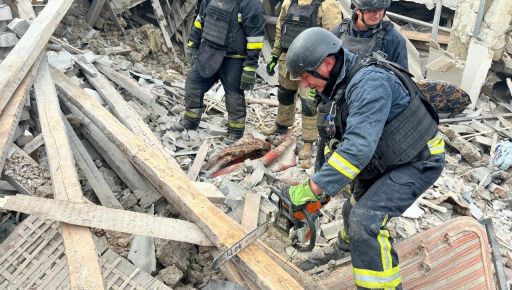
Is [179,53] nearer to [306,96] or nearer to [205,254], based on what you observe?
[306,96]

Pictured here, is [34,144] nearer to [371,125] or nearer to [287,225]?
[287,225]

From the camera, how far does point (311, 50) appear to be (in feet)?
8.39

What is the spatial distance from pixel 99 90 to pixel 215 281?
279 centimetres

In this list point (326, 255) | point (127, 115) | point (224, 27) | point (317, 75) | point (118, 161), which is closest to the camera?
point (317, 75)

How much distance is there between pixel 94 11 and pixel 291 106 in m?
3.90

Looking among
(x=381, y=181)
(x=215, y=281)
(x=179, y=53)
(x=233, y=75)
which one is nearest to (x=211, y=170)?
(x=233, y=75)

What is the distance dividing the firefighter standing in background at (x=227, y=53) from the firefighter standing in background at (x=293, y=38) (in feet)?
0.80

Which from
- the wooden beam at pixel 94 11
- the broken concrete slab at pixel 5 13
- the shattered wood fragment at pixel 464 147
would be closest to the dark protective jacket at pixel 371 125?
the shattered wood fragment at pixel 464 147

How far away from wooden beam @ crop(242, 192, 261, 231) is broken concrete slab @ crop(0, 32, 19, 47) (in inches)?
108

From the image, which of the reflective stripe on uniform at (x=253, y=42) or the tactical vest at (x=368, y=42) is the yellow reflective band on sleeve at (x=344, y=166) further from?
the reflective stripe on uniform at (x=253, y=42)

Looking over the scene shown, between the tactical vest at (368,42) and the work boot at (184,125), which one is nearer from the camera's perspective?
the tactical vest at (368,42)

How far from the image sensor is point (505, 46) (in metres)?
6.81

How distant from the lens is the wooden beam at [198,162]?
4344 millimetres

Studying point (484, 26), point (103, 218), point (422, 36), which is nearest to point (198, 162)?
point (103, 218)
